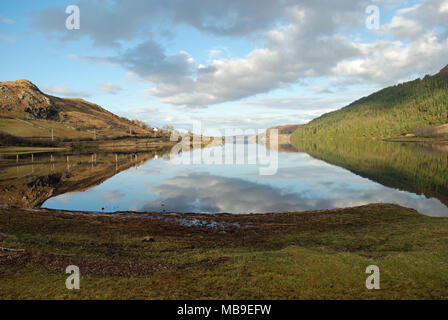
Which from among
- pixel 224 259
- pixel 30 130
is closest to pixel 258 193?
pixel 224 259

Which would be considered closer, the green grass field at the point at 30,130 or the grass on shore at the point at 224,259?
the grass on shore at the point at 224,259

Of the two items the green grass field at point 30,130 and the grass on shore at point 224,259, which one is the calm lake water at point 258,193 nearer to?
the grass on shore at point 224,259

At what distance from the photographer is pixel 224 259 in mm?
14359

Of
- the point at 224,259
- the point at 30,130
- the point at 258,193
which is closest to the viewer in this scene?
the point at 224,259

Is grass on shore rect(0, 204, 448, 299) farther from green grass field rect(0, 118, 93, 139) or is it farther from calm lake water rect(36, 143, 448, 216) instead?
green grass field rect(0, 118, 93, 139)

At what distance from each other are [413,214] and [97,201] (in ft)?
123

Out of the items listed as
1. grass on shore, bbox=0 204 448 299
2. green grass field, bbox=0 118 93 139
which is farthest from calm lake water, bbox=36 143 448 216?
green grass field, bbox=0 118 93 139

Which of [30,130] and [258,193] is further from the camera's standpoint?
[30,130]

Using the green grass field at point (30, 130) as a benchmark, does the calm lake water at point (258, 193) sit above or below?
below

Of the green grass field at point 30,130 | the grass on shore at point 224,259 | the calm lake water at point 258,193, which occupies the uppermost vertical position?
the green grass field at point 30,130

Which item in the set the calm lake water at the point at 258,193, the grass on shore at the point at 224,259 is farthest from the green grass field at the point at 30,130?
the grass on shore at the point at 224,259

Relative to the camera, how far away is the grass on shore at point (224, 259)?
10.6 meters

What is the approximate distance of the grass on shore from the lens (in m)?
10.6

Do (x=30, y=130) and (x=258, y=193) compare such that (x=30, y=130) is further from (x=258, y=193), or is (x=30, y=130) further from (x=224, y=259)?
→ (x=224, y=259)
